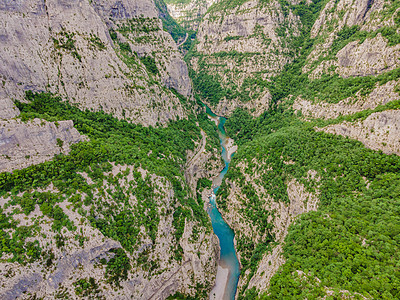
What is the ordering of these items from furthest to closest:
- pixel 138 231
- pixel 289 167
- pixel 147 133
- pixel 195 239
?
pixel 147 133, pixel 289 167, pixel 195 239, pixel 138 231

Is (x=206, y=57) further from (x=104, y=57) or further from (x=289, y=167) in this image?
(x=289, y=167)

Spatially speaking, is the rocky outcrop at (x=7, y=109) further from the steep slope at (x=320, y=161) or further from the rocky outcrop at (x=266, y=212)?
the rocky outcrop at (x=266, y=212)

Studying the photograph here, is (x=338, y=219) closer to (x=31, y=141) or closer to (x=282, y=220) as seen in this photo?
(x=282, y=220)

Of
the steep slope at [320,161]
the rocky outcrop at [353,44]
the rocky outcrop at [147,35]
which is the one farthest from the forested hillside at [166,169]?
the rocky outcrop at [147,35]

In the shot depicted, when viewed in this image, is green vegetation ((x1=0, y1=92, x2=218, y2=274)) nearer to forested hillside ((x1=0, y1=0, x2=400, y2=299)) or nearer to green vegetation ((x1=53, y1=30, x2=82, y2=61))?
forested hillside ((x1=0, y1=0, x2=400, y2=299))

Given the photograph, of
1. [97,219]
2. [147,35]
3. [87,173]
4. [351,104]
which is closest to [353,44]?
[351,104]

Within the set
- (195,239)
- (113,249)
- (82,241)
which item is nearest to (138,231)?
(113,249)
